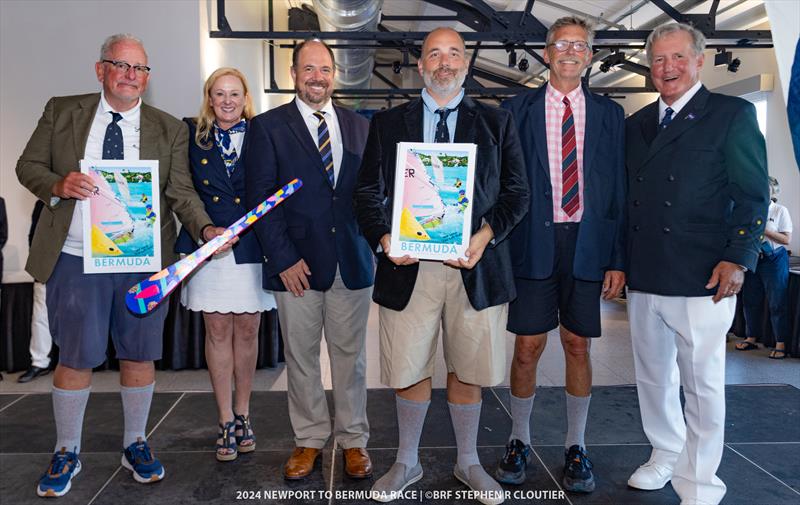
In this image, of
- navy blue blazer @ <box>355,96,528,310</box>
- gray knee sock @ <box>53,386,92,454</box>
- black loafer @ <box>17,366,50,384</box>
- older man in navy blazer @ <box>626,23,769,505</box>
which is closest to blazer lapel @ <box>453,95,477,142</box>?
navy blue blazer @ <box>355,96,528,310</box>

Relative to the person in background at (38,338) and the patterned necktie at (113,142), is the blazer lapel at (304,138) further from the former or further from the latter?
the person in background at (38,338)

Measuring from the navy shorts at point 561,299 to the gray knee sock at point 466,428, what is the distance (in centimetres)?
36

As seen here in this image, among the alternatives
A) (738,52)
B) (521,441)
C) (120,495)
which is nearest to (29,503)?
(120,495)

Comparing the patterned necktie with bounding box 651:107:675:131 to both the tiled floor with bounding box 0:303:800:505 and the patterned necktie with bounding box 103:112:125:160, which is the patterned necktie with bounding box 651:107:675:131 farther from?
the patterned necktie with bounding box 103:112:125:160

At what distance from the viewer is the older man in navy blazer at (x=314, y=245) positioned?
2443 millimetres

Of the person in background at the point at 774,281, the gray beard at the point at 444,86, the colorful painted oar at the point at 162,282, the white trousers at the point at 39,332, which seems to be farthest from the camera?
the person in background at the point at 774,281

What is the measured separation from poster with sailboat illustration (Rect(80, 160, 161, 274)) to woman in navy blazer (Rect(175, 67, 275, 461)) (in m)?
0.29

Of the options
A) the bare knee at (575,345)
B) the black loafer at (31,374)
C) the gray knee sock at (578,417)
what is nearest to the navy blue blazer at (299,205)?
the bare knee at (575,345)

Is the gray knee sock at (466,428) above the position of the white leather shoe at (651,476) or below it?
above

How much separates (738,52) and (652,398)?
9.29 m

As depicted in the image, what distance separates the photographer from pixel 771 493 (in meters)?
2.53

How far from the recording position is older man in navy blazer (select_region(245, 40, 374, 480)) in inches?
96.2

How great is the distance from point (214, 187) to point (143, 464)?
1192 millimetres

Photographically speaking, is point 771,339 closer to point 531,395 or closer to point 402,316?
point 531,395
